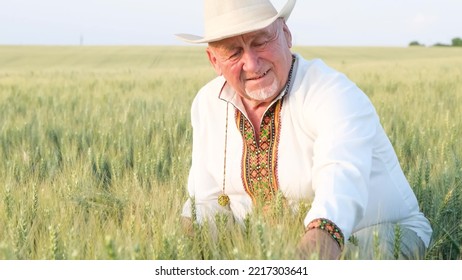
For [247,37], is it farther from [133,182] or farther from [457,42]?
[457,42]

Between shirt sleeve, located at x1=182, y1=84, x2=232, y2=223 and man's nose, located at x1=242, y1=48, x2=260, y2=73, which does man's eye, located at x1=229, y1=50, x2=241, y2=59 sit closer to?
man's nose, located at x1=242, y1=48, x2=260, y2=73

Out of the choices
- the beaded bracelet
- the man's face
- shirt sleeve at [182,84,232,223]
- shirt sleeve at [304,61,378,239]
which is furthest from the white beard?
the beaded bracelet

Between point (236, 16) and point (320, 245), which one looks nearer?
point (320, 245)

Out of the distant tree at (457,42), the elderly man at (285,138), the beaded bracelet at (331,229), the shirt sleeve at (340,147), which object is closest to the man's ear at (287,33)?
the elderly man at (285,138)

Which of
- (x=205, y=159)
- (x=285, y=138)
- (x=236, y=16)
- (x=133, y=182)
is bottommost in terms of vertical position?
(x=133, y=182)

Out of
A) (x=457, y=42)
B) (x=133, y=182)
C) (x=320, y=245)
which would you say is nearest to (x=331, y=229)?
(x=320, y=245)

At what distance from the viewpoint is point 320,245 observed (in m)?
1.61

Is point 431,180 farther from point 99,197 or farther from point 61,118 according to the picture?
point 61,118

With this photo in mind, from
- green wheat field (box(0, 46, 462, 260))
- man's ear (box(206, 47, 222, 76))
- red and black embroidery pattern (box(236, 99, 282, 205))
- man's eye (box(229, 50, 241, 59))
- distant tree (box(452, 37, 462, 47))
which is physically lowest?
distant tree (box(452, 37, 462, 47))

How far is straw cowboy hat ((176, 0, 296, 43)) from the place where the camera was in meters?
1.97

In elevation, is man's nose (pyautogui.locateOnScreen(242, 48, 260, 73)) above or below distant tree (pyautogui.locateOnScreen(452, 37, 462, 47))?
above

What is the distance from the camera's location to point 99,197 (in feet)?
7.84

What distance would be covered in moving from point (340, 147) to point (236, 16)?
1.62 feet
